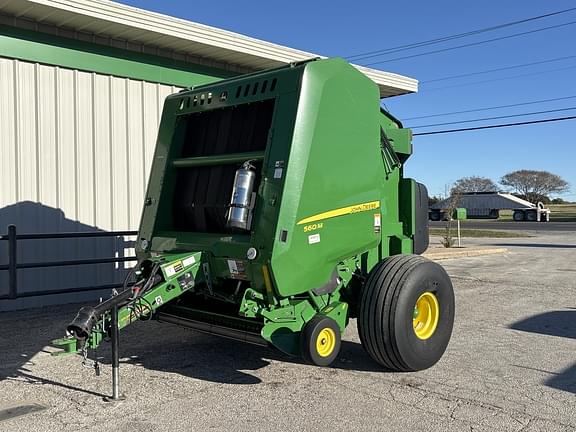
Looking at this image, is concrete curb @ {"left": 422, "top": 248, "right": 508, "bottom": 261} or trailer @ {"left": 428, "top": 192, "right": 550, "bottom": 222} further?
trailer @ {"left": 428, "top": 192, "right": 550, "bottom": 222}

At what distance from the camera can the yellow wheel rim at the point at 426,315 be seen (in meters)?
5.75

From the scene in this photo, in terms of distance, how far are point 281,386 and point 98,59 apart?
678cm

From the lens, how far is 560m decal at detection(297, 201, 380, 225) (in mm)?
5002

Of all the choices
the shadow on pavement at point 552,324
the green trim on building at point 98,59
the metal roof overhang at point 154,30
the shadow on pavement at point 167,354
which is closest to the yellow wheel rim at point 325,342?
the shadow on pavement at point 167,354

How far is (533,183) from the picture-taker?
80.9 meters

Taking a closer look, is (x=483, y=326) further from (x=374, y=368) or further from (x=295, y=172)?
(x=295, y=172)

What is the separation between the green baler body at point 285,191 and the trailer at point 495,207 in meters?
47.2

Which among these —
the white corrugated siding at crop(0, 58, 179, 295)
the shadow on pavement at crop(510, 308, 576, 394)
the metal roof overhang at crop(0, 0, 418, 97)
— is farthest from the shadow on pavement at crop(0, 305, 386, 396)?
the metal roof overhang at crop(0, 0, 418, 97)

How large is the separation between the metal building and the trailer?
144 feet

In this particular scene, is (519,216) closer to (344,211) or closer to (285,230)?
(344,211)

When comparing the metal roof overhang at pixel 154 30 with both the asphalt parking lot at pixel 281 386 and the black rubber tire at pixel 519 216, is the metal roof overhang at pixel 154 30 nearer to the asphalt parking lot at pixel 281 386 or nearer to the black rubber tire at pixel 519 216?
the asphalt parking lot at pixel 281 386

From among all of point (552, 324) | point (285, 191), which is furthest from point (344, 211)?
point (552, 324)

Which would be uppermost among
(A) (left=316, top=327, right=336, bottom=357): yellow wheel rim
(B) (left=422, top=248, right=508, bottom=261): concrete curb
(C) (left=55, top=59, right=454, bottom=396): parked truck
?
(C) (left=55, top=59, right=454, bottom=396): parked truck

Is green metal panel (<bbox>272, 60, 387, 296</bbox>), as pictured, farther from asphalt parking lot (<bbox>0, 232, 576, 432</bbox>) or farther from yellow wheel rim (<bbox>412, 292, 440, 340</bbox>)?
asphalt parking lot (<bbox>0, 232, 576, 432</bbox>)
